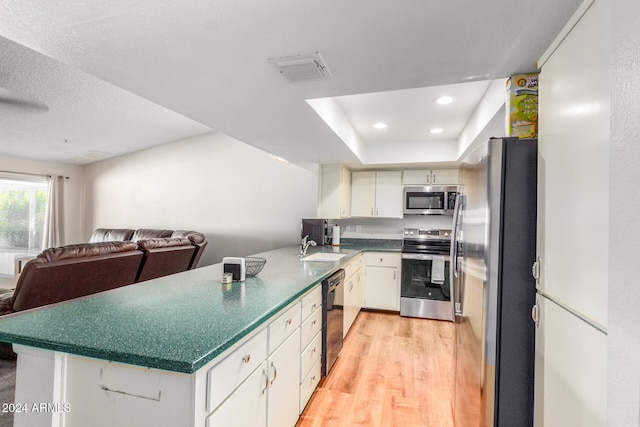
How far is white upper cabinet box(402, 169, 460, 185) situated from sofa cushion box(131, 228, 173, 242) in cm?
434

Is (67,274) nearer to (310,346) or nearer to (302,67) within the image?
(310,346)

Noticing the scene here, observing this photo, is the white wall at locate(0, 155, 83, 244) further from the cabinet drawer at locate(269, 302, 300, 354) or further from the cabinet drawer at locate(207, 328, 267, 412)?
the cabinet drawer at locate(207, 328, 267, 412)

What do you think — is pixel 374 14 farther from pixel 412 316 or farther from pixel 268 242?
pixel 268 242

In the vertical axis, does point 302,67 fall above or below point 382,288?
above

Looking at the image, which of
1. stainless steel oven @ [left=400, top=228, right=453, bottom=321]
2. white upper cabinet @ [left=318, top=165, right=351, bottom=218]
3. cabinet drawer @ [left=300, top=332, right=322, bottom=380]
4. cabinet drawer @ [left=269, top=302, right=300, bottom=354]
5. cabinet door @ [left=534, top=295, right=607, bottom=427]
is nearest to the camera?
cabinet door @ [left=534, top=295, right=607, bottom=427]

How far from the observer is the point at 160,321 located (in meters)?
1.22

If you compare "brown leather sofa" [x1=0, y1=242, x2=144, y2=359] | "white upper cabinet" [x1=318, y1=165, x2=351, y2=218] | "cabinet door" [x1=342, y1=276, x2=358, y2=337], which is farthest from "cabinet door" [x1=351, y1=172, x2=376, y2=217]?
"brown leather sofa" [x1=0, y1=242, x2=144, y2=359]

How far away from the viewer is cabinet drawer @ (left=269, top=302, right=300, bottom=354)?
57.5 inches

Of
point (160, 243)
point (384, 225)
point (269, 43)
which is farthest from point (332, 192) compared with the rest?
point (269, 43)

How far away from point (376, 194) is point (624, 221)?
3797 millimetres

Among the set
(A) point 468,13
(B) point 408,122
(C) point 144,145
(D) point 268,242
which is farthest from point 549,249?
(C) point 144,145

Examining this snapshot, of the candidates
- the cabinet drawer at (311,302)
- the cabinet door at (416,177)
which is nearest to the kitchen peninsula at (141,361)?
the cabinet drawer at (311,302)

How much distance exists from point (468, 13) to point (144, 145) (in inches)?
246

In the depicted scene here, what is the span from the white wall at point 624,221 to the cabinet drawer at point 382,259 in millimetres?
3432
